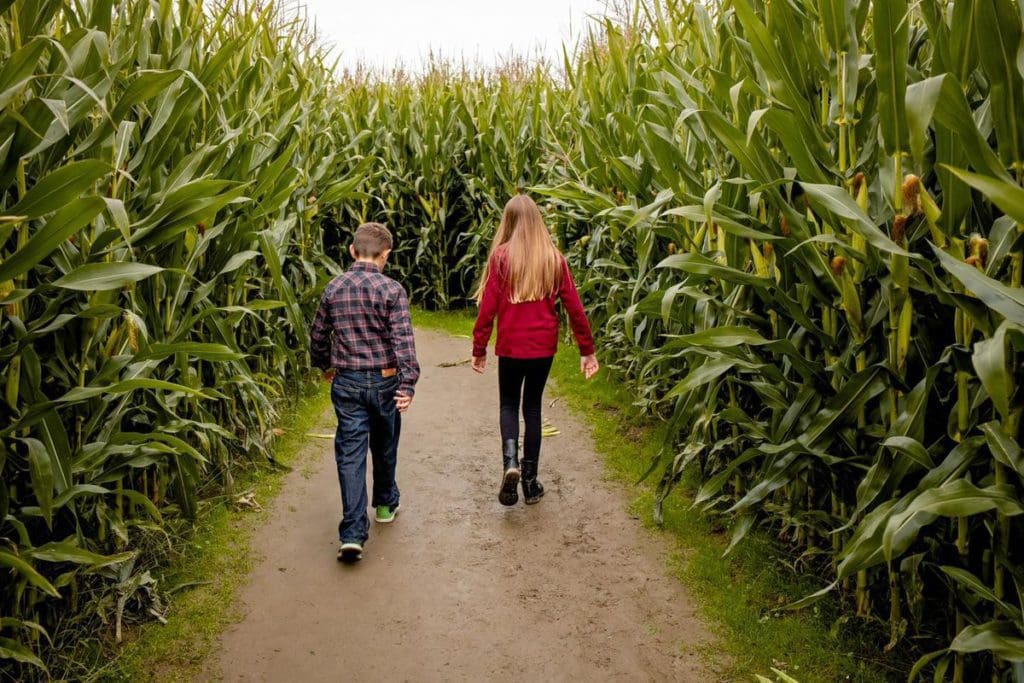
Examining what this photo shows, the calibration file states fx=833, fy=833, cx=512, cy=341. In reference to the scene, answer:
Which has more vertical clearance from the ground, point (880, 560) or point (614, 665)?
point (880, 560)

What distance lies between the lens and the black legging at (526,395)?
485 cm

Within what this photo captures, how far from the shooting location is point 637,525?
4.52 metres

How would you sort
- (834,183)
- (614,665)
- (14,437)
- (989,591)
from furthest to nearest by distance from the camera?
(614,665) < (834,183) < (14,437) < (989,591)

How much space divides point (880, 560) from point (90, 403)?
2741 millimetres

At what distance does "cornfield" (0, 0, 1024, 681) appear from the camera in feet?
7.79

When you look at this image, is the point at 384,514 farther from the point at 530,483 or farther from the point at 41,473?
the point at 41,473

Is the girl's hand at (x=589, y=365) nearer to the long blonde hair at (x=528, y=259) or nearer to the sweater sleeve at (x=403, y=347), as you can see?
the long blonde hair at (x=528, y=259)

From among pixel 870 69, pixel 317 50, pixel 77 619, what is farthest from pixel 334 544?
pixel 317 50

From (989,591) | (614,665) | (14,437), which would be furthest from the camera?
(614,665)

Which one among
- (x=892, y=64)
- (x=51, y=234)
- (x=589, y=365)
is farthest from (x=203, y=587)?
(x=892, y=64)

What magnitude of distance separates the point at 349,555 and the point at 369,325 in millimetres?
1158

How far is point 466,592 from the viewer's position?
3.88m

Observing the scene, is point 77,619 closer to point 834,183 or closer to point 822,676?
point 822,676

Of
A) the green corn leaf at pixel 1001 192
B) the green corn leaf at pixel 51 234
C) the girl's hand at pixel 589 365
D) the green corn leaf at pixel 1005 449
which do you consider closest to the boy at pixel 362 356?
the girl's hand at pixel 589 365
